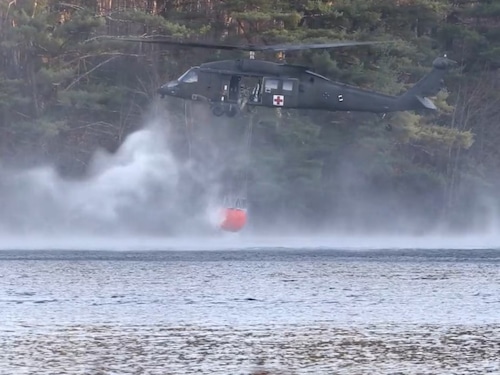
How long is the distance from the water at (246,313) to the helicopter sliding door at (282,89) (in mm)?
4186

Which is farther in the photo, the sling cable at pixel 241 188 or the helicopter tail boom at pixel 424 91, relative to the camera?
the sling cable at pixel 241 188

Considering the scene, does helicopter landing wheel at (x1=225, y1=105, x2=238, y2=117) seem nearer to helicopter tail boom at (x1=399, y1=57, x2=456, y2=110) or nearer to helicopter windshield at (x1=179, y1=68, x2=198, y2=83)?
helicopter windshield at (x1=179, y1=68, x2=198, y2=83)

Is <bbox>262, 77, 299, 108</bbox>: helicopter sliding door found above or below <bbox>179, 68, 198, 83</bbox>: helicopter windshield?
below

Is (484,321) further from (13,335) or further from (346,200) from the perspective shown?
(346,200)

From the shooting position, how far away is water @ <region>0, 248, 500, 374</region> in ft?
66.6

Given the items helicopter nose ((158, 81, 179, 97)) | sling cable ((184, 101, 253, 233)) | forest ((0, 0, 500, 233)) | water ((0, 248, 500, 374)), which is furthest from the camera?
forest ((0, 0, 500, 233))

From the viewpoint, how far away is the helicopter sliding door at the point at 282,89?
35094 millimetres

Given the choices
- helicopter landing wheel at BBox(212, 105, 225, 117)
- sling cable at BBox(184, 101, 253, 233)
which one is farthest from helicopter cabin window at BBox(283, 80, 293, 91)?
sling cable at BBox(184, 101, 253, 233)

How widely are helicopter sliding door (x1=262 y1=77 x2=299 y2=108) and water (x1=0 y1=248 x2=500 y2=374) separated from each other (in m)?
4.19

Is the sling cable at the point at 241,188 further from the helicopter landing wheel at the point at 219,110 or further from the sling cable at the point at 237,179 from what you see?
the helicopter landing wheel at the point at 219,110

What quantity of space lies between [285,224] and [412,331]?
79.3ft

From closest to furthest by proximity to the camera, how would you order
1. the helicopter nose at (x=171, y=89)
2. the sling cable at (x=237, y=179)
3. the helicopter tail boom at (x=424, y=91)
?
the helicopter nose at (x=171, y=89) < the helicopter tail boom at (x=424, y=91) < the sling cable at (x=237, y=179)

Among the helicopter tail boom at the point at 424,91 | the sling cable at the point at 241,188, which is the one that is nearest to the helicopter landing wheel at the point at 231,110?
the helicopter tail boom at the point at 424,91

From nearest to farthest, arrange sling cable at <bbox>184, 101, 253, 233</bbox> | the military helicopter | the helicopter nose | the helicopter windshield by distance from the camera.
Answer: the military helicopter
the helicopter windshield
the helicopter nose
sling cable at <bbox>184, 101, 253, 233</bbox>
